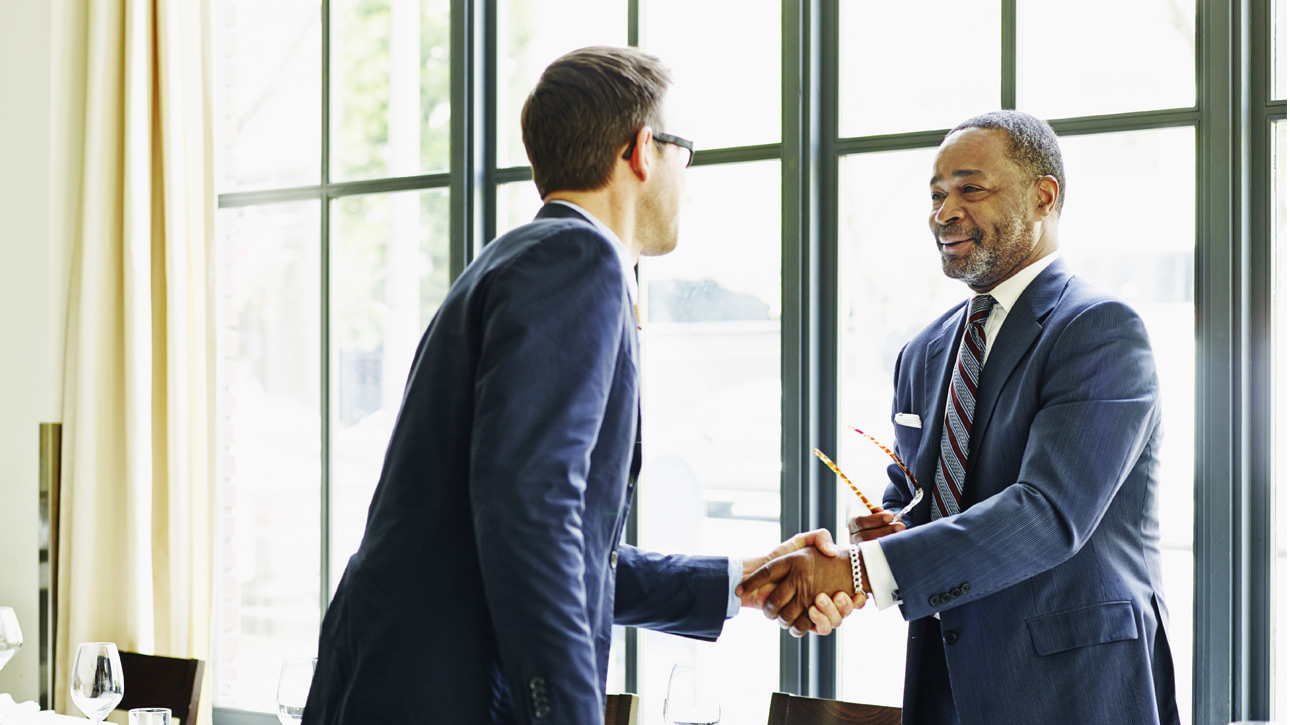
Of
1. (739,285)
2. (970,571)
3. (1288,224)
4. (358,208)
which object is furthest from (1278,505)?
(358,208)

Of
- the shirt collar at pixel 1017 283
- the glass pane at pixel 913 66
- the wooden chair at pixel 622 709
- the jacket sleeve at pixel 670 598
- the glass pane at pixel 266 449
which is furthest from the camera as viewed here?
the glass pane at pixel 266 449

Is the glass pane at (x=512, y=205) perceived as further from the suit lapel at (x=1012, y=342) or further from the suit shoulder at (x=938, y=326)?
the suit lapel at (x=1012, y=342)

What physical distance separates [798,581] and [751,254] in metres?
1.04

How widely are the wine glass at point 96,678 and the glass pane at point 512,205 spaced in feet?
5.15

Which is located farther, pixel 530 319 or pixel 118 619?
pixel 118 619

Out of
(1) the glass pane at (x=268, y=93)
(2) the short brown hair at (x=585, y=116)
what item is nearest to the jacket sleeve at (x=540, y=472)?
(2) the short brown hair at (x=585, y=116)

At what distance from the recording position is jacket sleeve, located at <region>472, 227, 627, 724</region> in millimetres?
1211

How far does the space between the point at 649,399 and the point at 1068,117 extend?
4.35ft

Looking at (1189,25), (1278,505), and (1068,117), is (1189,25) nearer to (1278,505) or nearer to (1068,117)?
(1068,117)

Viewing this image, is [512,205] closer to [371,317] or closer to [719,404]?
[371,317]

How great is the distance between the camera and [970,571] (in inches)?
74.9

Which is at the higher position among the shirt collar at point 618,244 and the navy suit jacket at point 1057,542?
the shirt collar at point 618,244

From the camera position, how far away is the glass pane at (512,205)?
3256mm

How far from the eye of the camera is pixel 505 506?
3.99 ft
